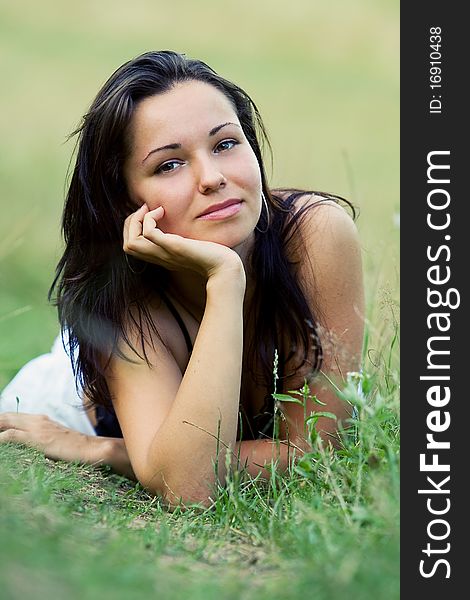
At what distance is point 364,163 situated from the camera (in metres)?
10.1

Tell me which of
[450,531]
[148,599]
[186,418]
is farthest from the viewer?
[186,418]

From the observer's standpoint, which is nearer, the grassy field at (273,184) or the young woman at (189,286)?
the grassy field at (273,184)

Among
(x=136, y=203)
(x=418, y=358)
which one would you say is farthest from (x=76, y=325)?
(x=418, y=358)

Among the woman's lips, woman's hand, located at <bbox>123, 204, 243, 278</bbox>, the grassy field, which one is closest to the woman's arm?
the grassy field

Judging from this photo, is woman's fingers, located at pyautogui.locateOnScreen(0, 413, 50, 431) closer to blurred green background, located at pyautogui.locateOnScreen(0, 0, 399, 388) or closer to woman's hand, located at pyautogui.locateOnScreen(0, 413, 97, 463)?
woman's hand, located at pyautogui.locateOnScreen(0, 413, 97, 463)

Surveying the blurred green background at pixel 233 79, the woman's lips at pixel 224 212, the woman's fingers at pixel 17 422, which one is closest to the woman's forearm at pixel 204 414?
the woman's lips at pixel 224 212

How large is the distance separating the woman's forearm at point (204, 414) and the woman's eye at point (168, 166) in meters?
0.44

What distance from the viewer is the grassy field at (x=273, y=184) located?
2.12m

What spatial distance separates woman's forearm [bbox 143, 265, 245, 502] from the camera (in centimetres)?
302

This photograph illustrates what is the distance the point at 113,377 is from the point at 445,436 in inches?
47.4

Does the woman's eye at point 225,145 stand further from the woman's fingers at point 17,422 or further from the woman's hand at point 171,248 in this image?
the woman's fingers at point 17,422

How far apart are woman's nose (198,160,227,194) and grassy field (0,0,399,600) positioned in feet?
2.08

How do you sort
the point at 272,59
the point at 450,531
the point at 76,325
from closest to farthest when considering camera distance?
the point at 450,531 < the point at 76,325 < the point at 272,59

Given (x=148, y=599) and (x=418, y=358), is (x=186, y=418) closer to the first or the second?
(x=418, y=358)
